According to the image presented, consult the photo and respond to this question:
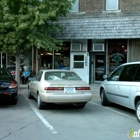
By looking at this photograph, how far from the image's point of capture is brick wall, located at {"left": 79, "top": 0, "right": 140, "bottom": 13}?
47.9 ft

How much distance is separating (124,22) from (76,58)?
3997 mm

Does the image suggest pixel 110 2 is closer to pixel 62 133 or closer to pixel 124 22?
pixel 124 22

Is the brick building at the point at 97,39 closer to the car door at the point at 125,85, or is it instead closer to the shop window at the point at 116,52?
the shop window at the point at 116,52

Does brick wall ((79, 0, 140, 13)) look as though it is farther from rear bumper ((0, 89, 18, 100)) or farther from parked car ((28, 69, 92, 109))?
rear bumper ((0, 89, 18, 100))

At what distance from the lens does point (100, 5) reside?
50.1 feet

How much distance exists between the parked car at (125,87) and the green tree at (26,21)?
470 cm

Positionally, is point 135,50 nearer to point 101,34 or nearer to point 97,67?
point 101,34

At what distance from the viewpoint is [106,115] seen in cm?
751

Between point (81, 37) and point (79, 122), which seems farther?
point (81, 37)

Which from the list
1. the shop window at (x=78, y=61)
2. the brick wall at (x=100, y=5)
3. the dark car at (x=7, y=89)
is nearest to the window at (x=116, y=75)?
the dark car at (x=7, y=89)

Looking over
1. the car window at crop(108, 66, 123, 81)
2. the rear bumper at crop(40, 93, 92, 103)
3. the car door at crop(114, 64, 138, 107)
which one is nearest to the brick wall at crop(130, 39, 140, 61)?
the car window at crop(108, 66, 123, 81)

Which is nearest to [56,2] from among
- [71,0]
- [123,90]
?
[71,0]

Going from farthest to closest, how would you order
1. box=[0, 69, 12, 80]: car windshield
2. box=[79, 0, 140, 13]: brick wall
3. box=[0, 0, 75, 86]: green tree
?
box=[79, 0, 140, 13]: brick wall → box=[0, 0, 75, 86]: green tree → box=[0, 69, 12, 80]: car windshield

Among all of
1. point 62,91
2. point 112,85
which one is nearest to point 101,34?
point 112,85
